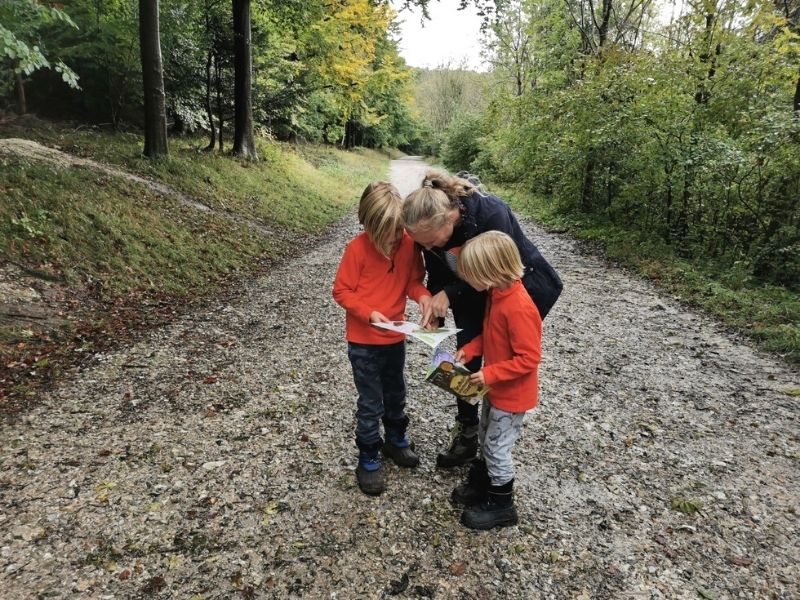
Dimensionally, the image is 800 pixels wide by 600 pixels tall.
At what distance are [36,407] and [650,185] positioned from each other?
11130 millimetres

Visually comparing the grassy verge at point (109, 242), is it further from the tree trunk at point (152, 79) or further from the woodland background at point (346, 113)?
the tree trunk at point (152, 79)

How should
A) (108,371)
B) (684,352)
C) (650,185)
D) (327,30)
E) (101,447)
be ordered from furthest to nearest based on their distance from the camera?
(327,30), (650,185), (684,352), (108,371), (101,447)

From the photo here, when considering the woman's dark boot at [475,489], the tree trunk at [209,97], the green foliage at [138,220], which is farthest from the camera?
the tree trunk at [209,97]

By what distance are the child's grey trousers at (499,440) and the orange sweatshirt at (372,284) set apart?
0.77 m

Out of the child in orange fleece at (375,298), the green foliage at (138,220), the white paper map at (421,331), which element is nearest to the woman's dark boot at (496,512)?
the child in orange fleece at (375,298)

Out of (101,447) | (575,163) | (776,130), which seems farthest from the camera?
(575,163)

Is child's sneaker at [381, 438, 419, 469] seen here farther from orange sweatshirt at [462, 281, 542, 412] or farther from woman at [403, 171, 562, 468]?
orange sweatshirt at [462, 281, 542, 412]

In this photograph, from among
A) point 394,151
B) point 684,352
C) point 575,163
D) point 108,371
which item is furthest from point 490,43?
point 394,151

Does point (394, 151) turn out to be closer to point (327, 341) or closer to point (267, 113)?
point (267, 113)

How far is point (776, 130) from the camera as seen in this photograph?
6941mm

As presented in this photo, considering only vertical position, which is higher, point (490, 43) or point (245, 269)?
point (490, 43)

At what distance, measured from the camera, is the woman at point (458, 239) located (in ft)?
8.19

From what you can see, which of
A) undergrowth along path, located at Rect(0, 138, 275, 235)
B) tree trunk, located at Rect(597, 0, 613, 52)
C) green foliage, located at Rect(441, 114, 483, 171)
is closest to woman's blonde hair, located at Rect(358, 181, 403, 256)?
undergrowth along path, located at Rect(0, 138, 275, 235)

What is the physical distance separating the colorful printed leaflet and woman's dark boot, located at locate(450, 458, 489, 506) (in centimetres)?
77
